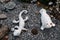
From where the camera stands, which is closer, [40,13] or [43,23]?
[43,23]

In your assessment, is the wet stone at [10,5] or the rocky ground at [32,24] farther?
the wet stone at [10,5]

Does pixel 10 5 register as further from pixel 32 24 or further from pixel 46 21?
pixel 46 21

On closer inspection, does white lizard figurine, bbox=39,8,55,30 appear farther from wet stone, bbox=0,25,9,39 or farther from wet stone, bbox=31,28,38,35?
wet stone, bbox=0,25,9,39

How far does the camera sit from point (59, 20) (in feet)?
10.2

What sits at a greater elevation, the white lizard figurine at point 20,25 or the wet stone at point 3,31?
the white lizard figurine at point 20,25

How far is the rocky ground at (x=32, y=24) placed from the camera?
2945 mm

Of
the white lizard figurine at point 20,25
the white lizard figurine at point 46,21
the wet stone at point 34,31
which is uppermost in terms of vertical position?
the white lizard figurine at point 46,21

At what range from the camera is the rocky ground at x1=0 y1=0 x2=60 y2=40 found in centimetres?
295

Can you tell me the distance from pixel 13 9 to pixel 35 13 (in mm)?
409

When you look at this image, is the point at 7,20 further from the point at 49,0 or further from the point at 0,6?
the point at 49,0

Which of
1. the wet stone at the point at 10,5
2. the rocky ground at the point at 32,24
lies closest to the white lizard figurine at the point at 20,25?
the rocky ground at the point at 32,24

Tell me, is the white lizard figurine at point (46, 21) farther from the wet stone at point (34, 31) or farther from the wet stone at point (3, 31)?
the wet stone at point (3, 31)

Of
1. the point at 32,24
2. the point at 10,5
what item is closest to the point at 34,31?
the point at 32,24

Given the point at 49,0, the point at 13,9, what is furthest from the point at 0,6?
the point at 49,0
